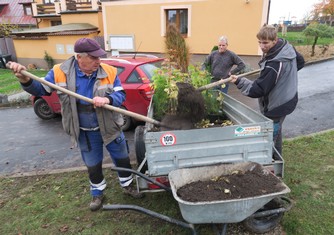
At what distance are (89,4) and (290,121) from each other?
630 inches

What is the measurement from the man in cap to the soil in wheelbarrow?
3.67 feet

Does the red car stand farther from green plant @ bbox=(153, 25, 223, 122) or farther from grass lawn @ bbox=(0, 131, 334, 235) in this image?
grass lawn @ bbox=(0, 131, 334, 235)

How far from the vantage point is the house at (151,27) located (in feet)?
40.7

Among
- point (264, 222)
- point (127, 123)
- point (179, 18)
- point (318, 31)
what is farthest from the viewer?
point (318, 31)

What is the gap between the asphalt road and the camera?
478 cm

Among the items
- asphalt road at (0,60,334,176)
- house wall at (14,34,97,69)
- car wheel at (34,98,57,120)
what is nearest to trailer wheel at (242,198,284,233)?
asphalt road at (0,60,334,176)

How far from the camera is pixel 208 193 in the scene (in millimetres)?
2324

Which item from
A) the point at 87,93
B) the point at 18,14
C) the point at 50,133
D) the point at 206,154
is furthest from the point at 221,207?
the point at 18,14

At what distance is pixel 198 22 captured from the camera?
1325 cm

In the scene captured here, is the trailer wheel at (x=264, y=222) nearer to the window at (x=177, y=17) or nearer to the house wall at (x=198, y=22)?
the house wall at (x=198, y=22)

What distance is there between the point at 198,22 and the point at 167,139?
39.1 feet

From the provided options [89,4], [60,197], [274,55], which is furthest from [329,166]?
[89,4]

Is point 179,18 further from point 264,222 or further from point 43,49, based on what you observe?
point 264,222

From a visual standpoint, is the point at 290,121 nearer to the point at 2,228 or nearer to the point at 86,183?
the point at 86,183
